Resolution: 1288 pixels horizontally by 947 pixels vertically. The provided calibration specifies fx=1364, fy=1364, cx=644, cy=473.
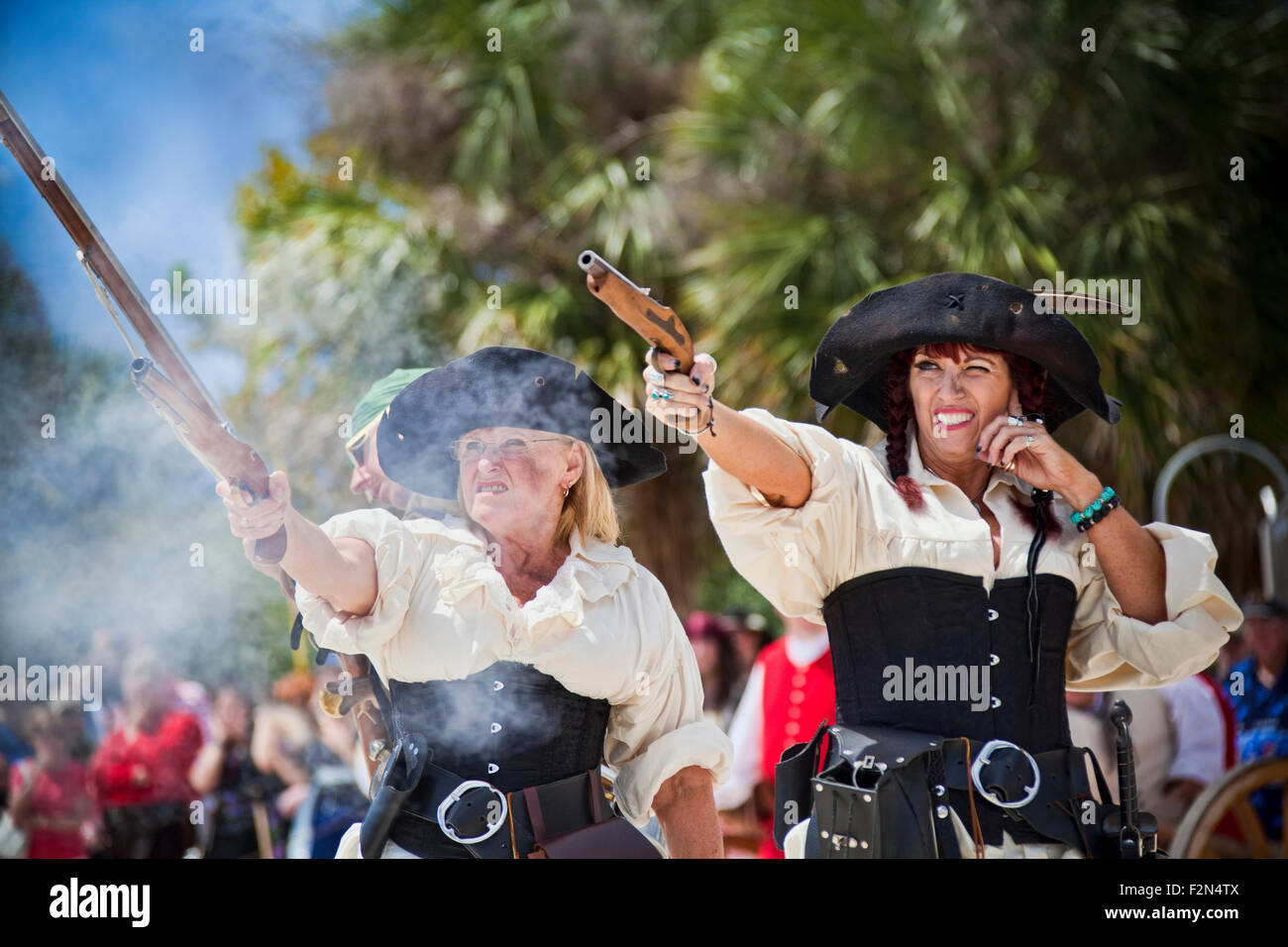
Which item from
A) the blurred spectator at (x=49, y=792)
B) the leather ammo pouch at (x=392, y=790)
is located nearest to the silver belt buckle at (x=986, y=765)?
the leather ammo pouch at (x=392, y=790)

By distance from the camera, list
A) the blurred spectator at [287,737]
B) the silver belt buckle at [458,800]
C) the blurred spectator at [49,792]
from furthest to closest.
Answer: the blurred spectator at [287,737]
the blurred spectator at [49,792]
the silver belt buckle at [458,800]

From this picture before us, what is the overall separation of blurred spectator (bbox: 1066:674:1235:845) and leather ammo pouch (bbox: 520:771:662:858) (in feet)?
8.23

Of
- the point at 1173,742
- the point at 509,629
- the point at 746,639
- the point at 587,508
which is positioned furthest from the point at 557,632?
the point at 746,639

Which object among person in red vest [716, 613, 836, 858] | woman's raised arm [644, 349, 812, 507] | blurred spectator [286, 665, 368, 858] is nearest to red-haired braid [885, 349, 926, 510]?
woman's raised arm [644, 349, 812, 507]

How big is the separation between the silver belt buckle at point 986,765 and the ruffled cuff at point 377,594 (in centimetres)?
101

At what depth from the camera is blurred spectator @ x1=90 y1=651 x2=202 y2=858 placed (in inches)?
197

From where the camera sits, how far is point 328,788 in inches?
213

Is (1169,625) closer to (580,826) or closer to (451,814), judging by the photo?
(580,826)

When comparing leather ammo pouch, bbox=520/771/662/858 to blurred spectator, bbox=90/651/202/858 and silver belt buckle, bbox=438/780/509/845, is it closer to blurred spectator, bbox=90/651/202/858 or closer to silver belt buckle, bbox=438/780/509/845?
silver belt buckle, bbox=438/780/509/845

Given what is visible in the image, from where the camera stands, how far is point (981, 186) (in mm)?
6863

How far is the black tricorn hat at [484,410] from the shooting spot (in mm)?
2482

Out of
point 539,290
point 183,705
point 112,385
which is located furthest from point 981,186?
point 112,385

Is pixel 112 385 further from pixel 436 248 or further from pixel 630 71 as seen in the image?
→ pixel 630 71

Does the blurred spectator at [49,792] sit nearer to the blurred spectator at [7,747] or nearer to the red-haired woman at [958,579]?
the blurred spectator at [7,747]
